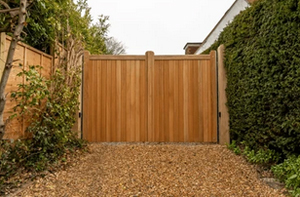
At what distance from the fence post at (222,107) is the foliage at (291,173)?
1.39 m

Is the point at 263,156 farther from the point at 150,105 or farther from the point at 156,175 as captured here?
the point at 150,105

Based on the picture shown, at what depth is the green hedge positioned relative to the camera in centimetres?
222

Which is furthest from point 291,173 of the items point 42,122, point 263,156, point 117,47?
→ point 117,47

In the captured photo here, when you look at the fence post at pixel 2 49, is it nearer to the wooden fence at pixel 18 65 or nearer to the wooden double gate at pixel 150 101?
the wooden fence at pixel 18 65

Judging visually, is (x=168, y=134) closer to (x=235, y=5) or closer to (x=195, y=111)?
(x=195, y=111)

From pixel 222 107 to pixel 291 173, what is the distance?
1.80m

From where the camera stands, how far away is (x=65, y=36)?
3.42m

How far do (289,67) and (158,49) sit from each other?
36.9 ft

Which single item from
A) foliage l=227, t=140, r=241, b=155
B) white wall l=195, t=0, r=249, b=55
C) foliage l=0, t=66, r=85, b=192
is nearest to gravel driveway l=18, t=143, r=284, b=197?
foliage l=227, t=140, r=241, b=155

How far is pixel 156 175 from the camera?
2602 mm

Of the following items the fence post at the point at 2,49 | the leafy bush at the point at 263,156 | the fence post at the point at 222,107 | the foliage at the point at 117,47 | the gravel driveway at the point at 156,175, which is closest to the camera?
the gravel driveway at the point at 156,175

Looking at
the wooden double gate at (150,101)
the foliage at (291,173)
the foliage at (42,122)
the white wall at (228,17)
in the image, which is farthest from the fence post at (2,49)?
the white wall at (228,17)

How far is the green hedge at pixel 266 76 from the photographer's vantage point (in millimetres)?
2225

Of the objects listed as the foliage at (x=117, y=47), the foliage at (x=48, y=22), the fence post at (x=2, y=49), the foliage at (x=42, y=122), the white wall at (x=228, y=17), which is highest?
the foliage at (x=117, y=47)
